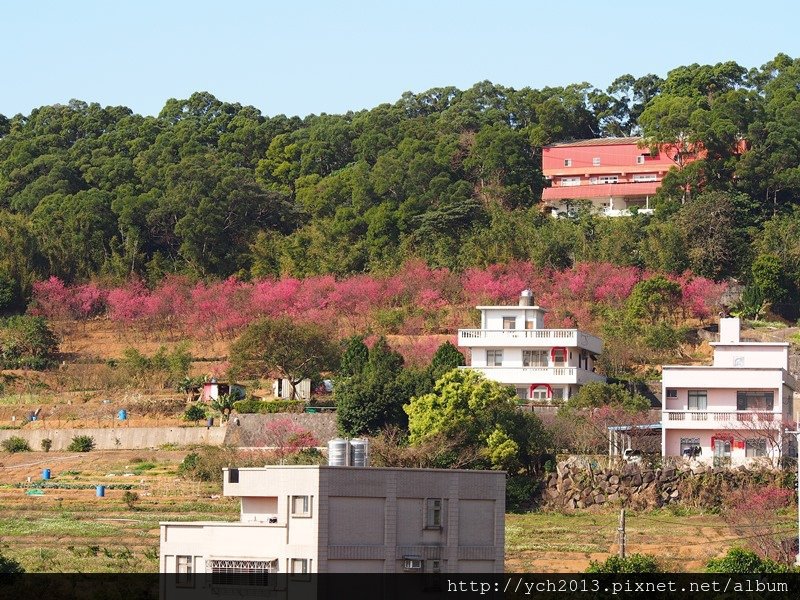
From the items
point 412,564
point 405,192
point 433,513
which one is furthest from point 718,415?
point 405,192

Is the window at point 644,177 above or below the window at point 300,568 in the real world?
above

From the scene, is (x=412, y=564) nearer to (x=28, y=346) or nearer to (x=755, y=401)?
(x=755, y=401)

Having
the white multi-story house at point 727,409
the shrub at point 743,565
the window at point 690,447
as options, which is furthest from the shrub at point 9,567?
the window at point 690,447

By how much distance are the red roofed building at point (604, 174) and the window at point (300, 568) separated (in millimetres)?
53557

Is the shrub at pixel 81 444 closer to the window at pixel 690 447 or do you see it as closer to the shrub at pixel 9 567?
the shrub at pixel 9 567

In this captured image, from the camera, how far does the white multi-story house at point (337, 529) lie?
3256 cm

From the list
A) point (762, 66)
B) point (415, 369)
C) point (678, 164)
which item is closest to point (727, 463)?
point (415, 369)

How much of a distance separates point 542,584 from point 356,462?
10.9 metres

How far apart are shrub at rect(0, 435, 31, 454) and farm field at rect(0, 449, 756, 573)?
1597mm

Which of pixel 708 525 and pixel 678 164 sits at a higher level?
pixel 678 164

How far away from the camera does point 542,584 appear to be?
43594 millimetres

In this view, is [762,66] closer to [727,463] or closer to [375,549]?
[727,463]

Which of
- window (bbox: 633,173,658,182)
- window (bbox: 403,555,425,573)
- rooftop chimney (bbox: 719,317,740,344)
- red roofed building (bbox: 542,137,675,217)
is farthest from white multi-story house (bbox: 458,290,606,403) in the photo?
window (bbox: 403,555,425,573)

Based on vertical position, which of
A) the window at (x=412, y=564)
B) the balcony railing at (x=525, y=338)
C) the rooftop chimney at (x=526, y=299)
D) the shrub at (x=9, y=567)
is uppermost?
the rooftop chimney at (x=526, y=299)
